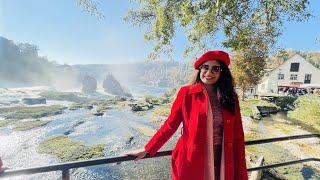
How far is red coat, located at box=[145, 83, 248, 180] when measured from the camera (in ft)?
7.47

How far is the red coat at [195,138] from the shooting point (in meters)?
2.28

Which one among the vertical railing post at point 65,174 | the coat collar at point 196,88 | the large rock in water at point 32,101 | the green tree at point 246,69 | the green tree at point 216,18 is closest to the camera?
the vertical railing post at point 65,174

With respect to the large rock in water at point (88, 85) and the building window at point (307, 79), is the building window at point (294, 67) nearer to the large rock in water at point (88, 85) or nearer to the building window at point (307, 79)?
the building window at point (307, 79)

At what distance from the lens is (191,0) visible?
6.58m

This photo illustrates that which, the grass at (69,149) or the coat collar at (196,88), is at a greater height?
the coat collar at (196,88)

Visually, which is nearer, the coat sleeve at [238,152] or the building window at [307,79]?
the coat sleeve at [238,152]

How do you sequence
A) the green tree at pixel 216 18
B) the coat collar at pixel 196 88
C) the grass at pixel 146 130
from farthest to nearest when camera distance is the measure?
1. the grass at pixel 146 130
2. the green tree at pixel 216 18
3. the coat collar at pixel 196 88

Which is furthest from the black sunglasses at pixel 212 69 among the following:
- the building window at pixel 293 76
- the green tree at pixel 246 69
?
the building window at pixel 293 76

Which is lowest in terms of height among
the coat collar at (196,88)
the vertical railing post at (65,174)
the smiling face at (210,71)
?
the vertical railing post at (65,174)

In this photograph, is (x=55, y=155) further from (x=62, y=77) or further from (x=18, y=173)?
(x=62, y=77)

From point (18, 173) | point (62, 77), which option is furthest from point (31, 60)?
point (18, 173)

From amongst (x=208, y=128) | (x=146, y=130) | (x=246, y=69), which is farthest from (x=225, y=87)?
(x=246, y=69)

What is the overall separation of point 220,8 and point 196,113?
4515 mm

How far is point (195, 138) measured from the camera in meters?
2.26
